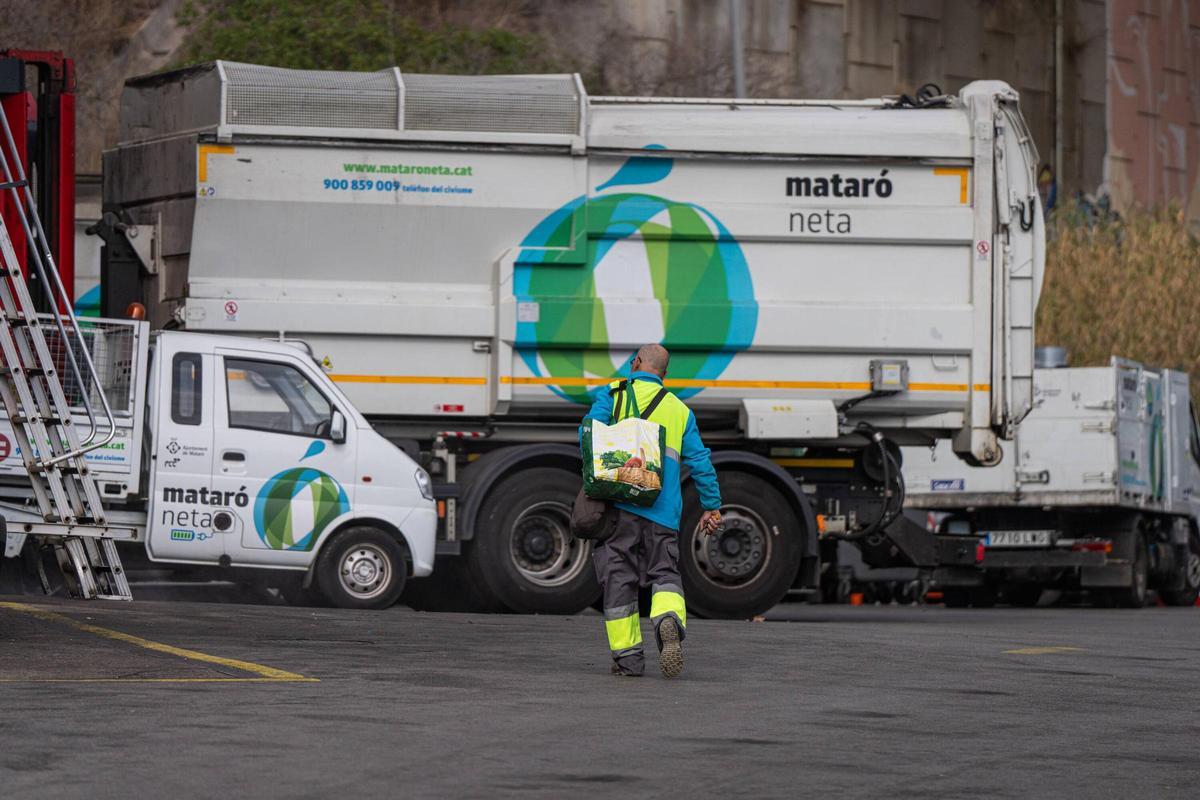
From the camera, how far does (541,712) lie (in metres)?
7.88

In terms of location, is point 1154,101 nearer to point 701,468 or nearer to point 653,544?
point 701,468

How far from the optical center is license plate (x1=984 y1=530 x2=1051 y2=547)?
2052cm

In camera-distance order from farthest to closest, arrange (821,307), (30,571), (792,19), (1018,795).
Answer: (792,19), (821,307), (30,571), (1018,795)

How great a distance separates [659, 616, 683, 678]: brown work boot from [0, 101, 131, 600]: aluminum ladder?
4.28 m

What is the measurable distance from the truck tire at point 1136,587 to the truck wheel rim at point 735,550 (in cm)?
753

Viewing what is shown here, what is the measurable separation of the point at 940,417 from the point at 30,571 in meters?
6.20

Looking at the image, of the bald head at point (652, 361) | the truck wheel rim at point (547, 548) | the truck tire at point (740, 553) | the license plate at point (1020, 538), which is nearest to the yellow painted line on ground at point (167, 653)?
the bald head at point (652, 361)

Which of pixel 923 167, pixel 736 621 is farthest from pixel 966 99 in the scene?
pixel 736 621

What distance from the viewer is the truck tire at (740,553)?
14.3 metres

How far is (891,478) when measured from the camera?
14914 mm

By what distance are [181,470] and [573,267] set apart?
2.92 m

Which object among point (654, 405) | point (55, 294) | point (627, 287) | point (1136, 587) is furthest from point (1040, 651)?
point (1136, 587)

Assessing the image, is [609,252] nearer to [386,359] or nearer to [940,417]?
[386,359]

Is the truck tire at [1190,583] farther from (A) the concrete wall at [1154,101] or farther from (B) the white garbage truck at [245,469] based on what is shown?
(A) the concrete wall at [1154,101]
